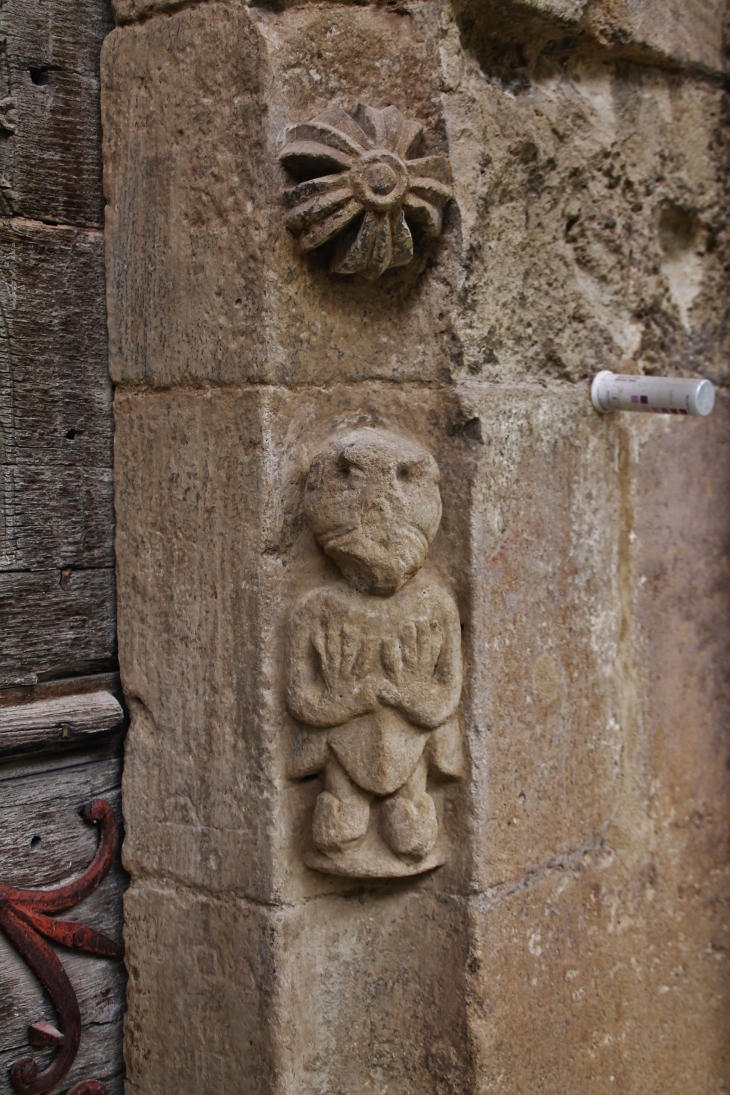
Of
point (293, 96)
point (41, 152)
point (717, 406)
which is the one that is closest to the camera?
point (293, 96)

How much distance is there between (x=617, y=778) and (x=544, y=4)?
1.39m

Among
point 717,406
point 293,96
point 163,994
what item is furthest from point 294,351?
point 163,994

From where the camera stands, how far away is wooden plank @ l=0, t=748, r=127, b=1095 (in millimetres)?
1863

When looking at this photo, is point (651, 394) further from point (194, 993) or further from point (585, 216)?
point (194, 993)

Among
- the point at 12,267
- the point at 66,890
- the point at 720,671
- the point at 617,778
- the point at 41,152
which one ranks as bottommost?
the point at 66,890

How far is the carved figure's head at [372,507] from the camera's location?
5.65 ft

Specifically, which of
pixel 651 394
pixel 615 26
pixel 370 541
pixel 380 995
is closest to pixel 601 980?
pixel 380 995

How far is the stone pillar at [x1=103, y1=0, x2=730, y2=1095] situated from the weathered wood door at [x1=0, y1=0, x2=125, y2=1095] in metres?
0.05

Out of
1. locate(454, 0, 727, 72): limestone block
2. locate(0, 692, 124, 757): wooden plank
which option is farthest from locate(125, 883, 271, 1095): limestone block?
locate(454, 0, 727, 72): limestone block

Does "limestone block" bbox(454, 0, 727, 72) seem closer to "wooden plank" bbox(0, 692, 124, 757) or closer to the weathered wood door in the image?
the weathered wood door

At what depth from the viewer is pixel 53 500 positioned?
6.19 feet

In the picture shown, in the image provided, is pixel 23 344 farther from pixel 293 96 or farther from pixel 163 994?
pixel 163 994

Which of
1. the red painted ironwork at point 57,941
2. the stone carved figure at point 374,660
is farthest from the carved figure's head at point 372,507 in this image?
the red painted ironwork at point 57,941

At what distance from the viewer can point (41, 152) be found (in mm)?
1849
